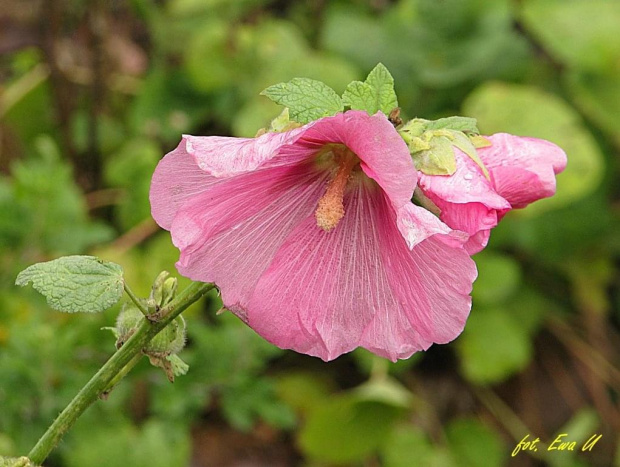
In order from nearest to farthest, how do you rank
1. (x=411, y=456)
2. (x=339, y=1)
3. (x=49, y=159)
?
(x=49, y=159), (x=411, y=456), (x=339, y=1)

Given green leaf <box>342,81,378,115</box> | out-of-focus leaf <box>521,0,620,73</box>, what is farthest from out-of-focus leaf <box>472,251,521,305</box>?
green leaf <box>342,81,378,115</box>

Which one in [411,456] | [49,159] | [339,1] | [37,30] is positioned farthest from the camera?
[339,1]

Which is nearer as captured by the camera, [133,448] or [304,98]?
[304,98]

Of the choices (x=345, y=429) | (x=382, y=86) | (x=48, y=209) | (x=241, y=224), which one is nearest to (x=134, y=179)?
(x=48, y=209)

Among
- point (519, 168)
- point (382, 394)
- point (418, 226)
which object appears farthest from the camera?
point (382, 394)

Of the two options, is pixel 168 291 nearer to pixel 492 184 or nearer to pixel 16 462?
pixel 16 462

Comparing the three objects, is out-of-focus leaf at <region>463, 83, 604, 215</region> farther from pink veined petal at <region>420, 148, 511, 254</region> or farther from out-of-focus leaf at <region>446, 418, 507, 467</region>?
pink veined petal at <region>420, 148, 511, 254</region>

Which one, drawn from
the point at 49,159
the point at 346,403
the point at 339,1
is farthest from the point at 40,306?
the point at 339,1

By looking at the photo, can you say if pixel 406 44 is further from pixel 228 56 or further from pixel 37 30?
pixel 37 30
